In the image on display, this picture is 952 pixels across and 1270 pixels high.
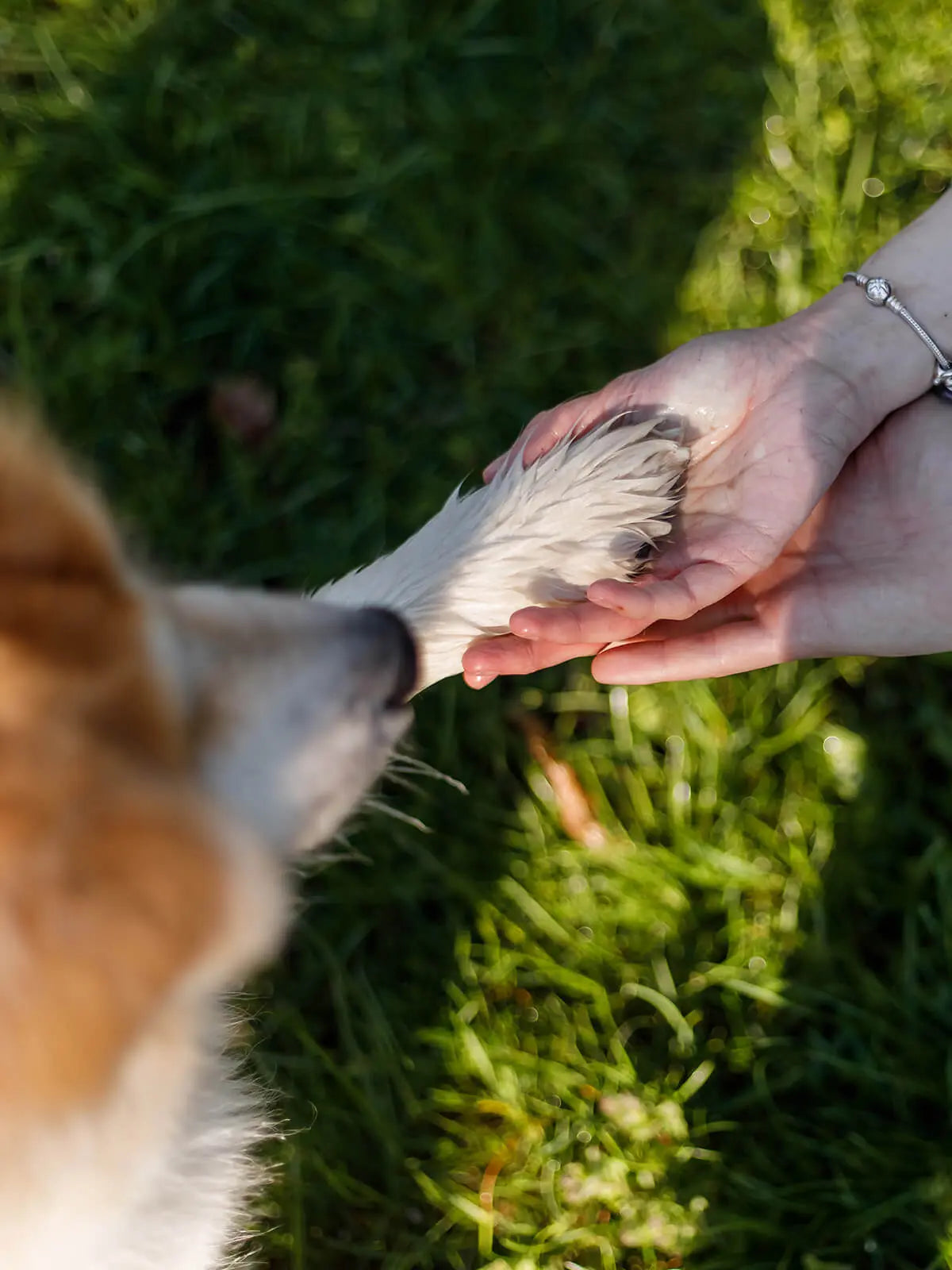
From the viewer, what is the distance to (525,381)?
2.51 metres

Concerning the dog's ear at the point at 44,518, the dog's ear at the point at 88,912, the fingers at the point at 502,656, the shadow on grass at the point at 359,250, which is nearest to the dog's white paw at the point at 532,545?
the fingers at the point at 502,656

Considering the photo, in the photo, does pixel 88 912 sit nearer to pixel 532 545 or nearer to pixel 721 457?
pixel 532 545

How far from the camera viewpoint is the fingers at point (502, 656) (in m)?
1.73

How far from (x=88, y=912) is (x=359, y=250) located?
2.07 metres

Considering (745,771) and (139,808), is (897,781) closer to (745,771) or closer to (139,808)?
A: (745,771)

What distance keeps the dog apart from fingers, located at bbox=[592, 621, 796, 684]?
0.41 m

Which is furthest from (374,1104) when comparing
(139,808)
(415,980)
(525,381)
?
(525,381)

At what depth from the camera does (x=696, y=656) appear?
1.83 m

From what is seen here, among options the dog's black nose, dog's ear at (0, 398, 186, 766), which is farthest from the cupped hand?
dog's ear at (0, 398, 186, 766)

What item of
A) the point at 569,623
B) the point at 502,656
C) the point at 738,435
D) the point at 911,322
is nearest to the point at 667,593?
the point at 569,623

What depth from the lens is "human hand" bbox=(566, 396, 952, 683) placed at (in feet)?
6.00

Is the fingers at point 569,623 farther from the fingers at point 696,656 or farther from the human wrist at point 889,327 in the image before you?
the human wrist at point 889,327

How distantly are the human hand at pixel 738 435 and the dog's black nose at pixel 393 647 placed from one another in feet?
0.84

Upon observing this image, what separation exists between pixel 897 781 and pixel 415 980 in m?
1.07
